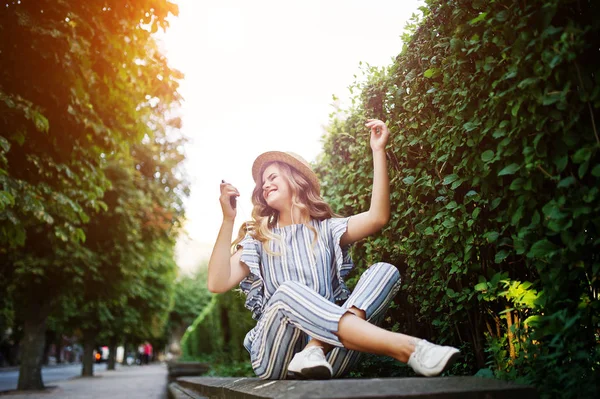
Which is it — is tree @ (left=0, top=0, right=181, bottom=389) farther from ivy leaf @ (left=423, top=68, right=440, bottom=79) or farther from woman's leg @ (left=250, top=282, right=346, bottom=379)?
ivy leaf @ (left=423, top=68, right=440, bottom=79)

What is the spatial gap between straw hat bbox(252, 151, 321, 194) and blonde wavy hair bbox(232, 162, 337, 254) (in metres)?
0.02

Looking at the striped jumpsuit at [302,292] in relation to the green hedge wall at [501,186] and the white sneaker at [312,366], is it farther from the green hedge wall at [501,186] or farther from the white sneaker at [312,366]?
the green hedge wall at [501,186]

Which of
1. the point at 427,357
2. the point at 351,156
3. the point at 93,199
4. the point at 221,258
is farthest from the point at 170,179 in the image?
the point at 427,357

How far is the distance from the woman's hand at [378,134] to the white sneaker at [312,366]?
4.34 ft

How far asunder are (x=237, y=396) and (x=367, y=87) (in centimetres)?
300

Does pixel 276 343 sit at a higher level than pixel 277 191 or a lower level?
lower

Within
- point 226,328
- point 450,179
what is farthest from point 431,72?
point 226,328

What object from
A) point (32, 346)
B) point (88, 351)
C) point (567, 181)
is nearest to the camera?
point (567, 181)

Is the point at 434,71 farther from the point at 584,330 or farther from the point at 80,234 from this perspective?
the point at 80,234

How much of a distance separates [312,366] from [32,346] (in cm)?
1606

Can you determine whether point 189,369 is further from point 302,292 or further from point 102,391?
point 302,292

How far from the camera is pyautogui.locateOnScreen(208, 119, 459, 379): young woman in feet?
8.66

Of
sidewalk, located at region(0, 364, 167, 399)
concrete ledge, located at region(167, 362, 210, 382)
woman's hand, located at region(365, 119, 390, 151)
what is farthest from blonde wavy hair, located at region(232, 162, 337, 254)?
concrete ledge, located at region(167, 362, 210, 382)

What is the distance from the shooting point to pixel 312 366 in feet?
8.47
